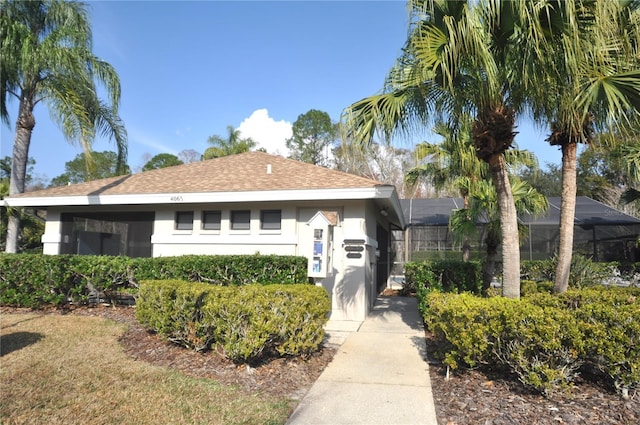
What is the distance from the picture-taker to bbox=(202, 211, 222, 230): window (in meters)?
10.1

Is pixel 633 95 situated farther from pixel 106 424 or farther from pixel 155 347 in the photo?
pixel 155 347

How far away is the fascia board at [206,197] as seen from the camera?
852 centimetres

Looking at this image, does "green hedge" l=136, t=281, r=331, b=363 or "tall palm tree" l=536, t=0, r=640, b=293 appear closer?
"tall palm tree" l=536, t=0, r=640, b=293

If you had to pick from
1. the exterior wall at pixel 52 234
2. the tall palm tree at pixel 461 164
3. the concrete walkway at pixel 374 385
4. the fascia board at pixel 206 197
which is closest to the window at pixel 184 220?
the fascia board at pixel 206 197

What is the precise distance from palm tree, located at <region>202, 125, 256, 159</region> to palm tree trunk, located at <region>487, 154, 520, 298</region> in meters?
22.6

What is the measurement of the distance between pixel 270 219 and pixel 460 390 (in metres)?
6.26

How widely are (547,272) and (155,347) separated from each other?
39.7ft

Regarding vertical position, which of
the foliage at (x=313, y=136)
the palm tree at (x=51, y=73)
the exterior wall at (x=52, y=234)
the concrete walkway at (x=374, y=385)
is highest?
the foliage at (x=313, y=136)

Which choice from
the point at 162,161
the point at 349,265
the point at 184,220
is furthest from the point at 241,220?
the point at 162,161

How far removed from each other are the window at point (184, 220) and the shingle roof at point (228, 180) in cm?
70

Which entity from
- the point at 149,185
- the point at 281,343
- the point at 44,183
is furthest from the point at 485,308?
the point at 44,183

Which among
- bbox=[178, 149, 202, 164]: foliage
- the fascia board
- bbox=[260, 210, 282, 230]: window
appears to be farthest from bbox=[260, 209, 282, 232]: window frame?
bbox=[178, 149, 202, 164]: foliage

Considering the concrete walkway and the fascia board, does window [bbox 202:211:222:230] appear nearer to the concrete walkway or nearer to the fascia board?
the fascia board

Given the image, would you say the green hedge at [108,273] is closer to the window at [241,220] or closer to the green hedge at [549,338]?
the window at [241,220]
